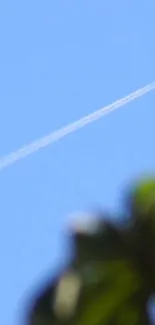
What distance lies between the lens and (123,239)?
41.7ft

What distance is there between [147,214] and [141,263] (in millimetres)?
329

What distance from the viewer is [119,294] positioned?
500 inches

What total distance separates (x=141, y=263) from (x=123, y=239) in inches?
8.4

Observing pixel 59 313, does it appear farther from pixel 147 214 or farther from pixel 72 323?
pixel 147 214

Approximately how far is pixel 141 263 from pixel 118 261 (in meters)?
0.18

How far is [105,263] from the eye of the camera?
41.9 ft

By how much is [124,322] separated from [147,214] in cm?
73

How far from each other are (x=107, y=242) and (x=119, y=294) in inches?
14.1

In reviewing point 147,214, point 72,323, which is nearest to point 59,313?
point 72,323

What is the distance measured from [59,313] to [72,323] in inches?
4.3

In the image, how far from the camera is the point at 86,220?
41.9ft

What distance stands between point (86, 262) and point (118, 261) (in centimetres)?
22

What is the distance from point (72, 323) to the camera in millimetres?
12539

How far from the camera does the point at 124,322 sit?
1263cm
